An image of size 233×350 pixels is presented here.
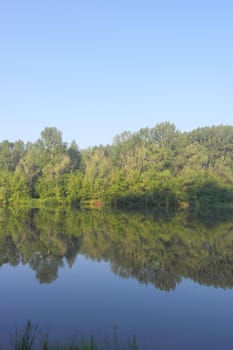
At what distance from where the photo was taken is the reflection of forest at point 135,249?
496 inches

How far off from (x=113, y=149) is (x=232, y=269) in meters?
50.0

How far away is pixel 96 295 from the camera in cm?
1057

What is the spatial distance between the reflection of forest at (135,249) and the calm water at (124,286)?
42 mm

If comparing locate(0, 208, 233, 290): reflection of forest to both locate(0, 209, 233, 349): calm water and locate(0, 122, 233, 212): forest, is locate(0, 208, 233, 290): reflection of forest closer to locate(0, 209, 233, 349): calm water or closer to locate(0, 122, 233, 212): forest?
locate(0, 209, 233, 349): calm water

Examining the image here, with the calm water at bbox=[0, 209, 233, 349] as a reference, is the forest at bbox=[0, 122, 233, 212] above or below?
above

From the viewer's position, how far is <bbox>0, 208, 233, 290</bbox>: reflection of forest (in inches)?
496

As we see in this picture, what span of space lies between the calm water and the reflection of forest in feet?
0.14

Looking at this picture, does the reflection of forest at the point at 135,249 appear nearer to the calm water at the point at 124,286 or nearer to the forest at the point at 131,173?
the calm water at the point at 124,286

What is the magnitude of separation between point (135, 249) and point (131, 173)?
2775cm

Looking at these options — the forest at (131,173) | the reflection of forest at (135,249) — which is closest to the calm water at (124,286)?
the reflection of forest at (135,249)

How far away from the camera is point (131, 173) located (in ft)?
145

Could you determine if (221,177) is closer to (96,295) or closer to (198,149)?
(198,149)

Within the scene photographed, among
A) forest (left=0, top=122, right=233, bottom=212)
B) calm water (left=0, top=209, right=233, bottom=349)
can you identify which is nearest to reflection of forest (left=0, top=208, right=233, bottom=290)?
calm water (left=0, top=209, right=233, bottom=349)

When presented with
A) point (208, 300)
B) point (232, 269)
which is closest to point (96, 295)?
point (208, 300)
